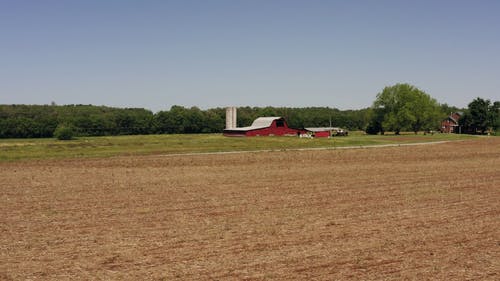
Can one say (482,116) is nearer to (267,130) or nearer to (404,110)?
(404,110)

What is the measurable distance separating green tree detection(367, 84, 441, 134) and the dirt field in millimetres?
85673

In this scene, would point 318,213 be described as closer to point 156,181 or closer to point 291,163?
point 156,181

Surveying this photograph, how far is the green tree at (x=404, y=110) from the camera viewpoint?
386 feet

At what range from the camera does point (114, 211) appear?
2123 cm

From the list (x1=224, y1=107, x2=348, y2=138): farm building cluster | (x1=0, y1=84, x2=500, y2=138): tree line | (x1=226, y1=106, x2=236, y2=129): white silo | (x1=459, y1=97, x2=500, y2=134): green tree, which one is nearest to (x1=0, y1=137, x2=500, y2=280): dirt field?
(x1=224, y1=107, x2=348, y2=138): farm building cluster

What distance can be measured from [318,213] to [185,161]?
29239 mm

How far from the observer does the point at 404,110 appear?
4589 inches

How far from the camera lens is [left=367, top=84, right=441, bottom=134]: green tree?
118 m

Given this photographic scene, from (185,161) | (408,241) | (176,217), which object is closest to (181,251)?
(176,217)

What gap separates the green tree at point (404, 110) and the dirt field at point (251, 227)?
85.7 m

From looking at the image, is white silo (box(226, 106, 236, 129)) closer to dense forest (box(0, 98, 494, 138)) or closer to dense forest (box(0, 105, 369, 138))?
dense forest (box(0, 98, 494, 138))

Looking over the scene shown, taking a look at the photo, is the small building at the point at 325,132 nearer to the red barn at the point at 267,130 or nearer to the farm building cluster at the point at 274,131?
the farm building cluster at the point at 274,131

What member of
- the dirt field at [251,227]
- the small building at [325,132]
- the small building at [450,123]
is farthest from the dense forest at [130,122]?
the dirt field at [251,227]

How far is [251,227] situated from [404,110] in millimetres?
106223
